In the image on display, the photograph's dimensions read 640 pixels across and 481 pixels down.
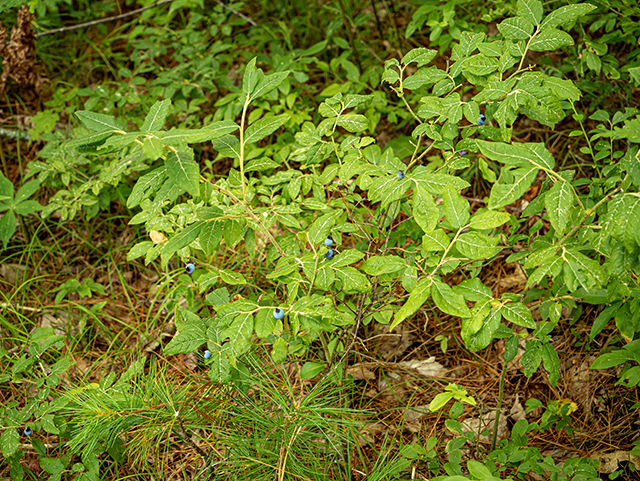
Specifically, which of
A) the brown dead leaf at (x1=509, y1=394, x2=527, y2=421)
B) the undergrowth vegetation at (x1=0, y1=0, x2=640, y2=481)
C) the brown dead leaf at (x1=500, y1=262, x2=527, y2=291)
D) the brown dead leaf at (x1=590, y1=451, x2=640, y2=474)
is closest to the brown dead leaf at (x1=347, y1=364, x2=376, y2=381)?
the undergrowth vegetation at (x1=0, y1=0, x2=640, y2=481)

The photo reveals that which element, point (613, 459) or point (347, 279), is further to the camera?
point (613, 459)

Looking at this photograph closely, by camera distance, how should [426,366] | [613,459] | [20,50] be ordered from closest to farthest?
1. [613,459]
2. [426,366]
3. [20,50]

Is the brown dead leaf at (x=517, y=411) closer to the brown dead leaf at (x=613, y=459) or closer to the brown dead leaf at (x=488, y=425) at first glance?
the brown dead leaf at (x=488, y=425)

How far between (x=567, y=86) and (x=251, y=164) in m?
1.01

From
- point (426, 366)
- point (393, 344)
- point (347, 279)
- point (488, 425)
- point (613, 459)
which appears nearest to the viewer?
point (347, 279)

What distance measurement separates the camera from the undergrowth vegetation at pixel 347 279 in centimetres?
132

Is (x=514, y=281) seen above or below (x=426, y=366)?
above

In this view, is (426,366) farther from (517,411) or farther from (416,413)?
(517,411)

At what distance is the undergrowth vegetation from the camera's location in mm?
1321

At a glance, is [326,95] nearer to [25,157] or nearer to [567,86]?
[567,86]

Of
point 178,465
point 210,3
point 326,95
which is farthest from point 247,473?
point 210,3

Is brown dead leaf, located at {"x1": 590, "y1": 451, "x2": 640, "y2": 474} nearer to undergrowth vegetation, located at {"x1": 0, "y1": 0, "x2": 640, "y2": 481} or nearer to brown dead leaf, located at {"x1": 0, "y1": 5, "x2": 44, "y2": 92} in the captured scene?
undergrowth vegetation, located at {"x1": 0, "y1": 0, "x2": 640, "y2": 481}

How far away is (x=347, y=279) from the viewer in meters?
1.41

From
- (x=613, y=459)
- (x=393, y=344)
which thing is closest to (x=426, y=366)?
(x=393, y=344)
